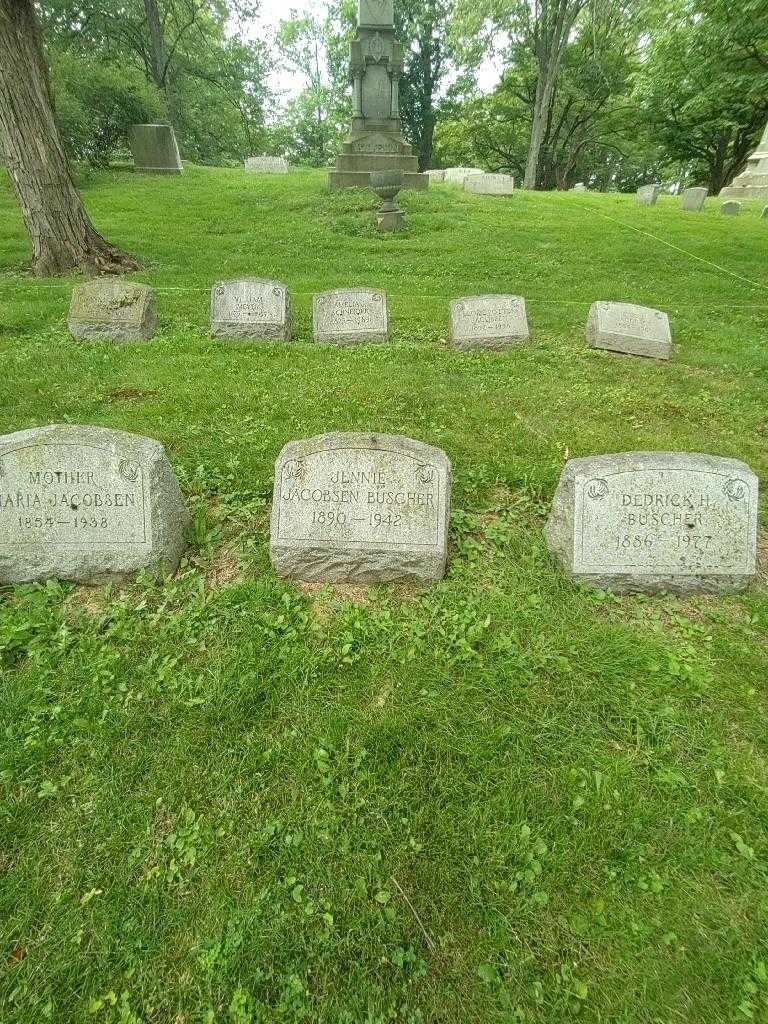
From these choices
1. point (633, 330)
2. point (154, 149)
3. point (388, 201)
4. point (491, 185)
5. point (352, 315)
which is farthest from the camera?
point (154, 149)

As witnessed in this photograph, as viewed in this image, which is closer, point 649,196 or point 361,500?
point 361,500

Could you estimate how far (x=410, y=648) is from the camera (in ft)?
9.75

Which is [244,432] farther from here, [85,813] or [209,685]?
[85,813]

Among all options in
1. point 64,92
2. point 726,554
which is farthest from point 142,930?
point 64,92

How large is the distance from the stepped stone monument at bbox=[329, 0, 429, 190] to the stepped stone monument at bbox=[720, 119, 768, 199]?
1375 cm

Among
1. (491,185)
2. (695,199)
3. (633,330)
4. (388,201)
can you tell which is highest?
(491,185)

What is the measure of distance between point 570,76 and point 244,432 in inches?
1512

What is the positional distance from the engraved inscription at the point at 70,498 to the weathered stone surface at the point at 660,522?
2.73 meters

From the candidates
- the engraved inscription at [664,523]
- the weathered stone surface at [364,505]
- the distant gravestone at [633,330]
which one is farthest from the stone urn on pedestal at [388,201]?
the engraved inscription at [664,523]

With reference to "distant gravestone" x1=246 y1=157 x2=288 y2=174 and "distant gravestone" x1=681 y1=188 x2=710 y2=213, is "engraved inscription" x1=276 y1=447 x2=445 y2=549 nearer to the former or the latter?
"distant gravestone" x1=681 y1=188 x2=710 y2=213

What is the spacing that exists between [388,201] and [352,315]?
25.6 feet

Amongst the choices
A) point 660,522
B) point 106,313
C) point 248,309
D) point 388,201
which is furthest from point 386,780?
point 388,201

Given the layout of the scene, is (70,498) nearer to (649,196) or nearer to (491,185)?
(491,185)

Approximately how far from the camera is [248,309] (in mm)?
7629
